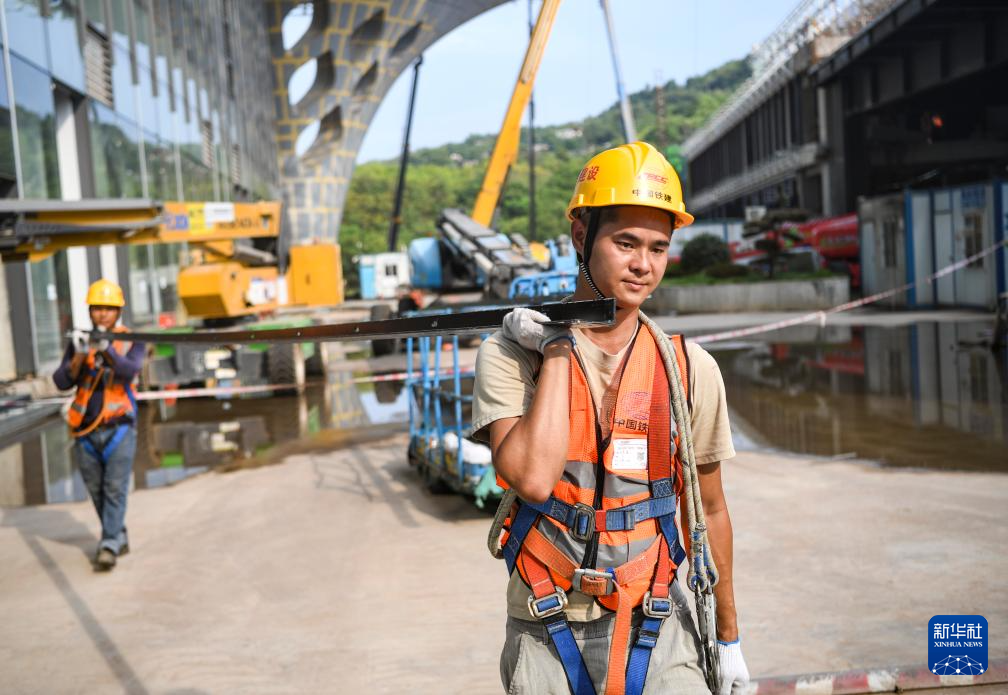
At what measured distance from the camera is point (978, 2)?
87.4 ft

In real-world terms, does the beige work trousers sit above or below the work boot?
above

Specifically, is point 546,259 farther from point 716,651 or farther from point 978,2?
point 716,651

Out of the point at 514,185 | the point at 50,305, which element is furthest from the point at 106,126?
the point at 514,185

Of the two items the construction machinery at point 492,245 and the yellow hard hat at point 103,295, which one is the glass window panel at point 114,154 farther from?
the yellow hard hat at point 103,295

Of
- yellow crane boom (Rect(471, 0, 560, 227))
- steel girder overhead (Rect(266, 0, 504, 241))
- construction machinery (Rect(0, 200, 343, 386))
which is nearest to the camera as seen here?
construction machinery (Rect(0, 200, 343, 386))

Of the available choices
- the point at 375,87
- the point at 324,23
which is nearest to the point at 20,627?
the point at 324,23

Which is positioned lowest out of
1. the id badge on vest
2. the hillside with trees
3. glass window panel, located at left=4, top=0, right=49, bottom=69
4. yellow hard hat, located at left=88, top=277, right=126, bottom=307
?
the id badge on vest

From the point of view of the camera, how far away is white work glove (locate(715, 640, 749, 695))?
8.75 ft

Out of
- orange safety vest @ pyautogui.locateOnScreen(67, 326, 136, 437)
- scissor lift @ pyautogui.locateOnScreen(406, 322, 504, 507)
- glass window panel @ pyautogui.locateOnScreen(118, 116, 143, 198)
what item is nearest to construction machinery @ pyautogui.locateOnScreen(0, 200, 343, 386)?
scissor lift @ pyautogui.locateOnScreen(406, 322, 504, 507)

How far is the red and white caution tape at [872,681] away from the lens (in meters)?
4.33

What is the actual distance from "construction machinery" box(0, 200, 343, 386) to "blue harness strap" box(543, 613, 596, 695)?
31.3ft

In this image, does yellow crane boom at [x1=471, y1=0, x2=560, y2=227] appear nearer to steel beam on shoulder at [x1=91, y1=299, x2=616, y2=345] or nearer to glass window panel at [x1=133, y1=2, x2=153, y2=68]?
glass window panel at [x1=133, y1=2, x2=153, y2=68]

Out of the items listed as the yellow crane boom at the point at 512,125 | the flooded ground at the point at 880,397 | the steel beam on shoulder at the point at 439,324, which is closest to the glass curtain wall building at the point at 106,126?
the yellow crane boom at the point at 512,125

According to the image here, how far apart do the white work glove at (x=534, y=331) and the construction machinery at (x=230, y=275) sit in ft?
30.9
